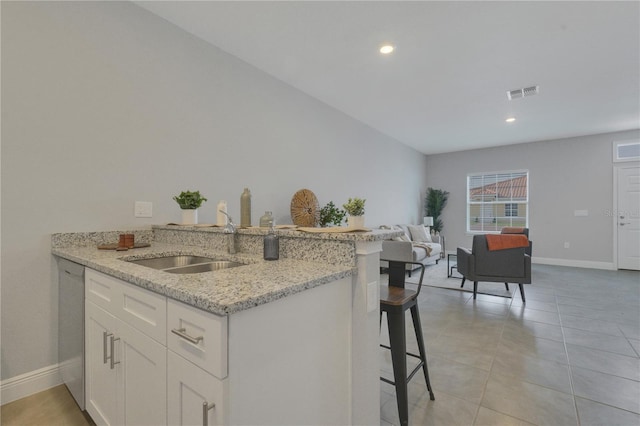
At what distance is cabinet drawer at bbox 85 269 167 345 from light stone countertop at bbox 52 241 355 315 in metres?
0.04

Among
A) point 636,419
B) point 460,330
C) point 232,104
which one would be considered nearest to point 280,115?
point 232,104

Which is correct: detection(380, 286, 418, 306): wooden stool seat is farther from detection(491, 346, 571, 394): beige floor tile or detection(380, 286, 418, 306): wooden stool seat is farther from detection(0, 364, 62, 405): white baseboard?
detection(0, 364, 62, 405): white baseboard

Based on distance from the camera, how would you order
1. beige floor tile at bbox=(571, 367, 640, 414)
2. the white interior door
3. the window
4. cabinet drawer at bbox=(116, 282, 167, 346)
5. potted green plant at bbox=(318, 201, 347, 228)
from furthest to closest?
the window → the white interior door → potted green plant at bbox=(318, 201, 347, 228) → beige floor tile at bbox=(571, 367, 640, 414) → cabinet drawer at bbox=(116, 282, 167, 346)

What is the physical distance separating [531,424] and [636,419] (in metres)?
0.59

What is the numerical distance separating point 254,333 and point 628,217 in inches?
310

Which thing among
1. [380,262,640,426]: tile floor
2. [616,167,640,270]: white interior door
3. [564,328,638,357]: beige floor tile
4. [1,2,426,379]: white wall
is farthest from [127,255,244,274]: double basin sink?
[616,167,640,270]: white interior door

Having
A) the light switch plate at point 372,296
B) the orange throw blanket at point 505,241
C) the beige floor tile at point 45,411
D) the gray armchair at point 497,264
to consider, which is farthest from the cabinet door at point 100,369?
the orange throw blanket at point 505,241

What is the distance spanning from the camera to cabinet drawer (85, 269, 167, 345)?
1.06 m

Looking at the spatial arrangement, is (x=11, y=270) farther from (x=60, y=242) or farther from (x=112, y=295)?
(x=112, y=295)

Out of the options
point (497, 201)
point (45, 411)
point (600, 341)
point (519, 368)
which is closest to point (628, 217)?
point (497, 201)

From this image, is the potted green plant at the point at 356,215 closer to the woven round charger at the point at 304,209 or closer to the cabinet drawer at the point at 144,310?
the cabinet drawer at the point at 144,310

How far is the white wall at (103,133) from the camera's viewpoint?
6.09 ft

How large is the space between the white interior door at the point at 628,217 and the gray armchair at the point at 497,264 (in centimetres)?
396

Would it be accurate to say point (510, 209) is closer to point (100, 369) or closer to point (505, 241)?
point (505, 241)
